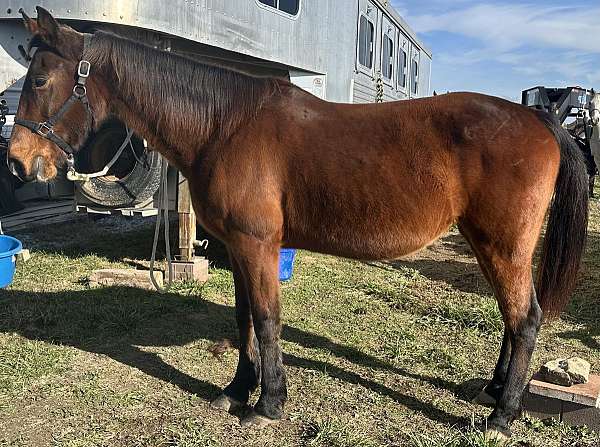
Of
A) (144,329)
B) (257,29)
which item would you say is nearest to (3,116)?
(257,29)

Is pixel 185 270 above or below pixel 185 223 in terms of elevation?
below

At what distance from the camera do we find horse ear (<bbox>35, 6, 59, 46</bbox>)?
9.18 feet

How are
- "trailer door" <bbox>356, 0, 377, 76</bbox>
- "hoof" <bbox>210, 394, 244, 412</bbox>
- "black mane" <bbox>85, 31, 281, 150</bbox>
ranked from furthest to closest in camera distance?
1. "trailer door" <bbox>356, 0, 377, 76</bbox>
2. "hoof" <bbox>210, 394, 244, 412</bbox>
3. "black mane" <bbox>85, 31, 281, 150</bbox>

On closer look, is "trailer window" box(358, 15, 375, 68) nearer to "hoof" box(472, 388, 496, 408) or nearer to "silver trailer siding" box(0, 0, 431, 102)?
"silver trailer siding" box(0, 0, 431, 102)

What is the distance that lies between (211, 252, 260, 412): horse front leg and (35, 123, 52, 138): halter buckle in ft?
4.08

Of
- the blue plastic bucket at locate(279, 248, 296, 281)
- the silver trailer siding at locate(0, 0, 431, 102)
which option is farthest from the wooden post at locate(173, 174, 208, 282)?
the silver trailer siding at locate(0, 0, 431, 102)

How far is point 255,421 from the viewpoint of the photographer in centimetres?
297

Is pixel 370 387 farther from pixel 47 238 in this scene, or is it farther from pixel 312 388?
pixel 47 238

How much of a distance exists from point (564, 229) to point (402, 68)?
912 centimetres

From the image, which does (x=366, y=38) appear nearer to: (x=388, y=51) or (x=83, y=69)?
(x=388, y=51)

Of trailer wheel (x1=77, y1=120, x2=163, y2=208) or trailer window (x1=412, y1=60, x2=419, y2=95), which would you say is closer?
trailer wheel (x1=77, y1=120, x2=163, y2=208)

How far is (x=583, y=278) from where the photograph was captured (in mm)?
6047

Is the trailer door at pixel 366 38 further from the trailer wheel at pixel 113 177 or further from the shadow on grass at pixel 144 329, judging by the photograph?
the shadow on grass at pixel 144 329

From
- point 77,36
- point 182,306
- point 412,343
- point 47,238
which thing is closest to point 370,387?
point 412,343
